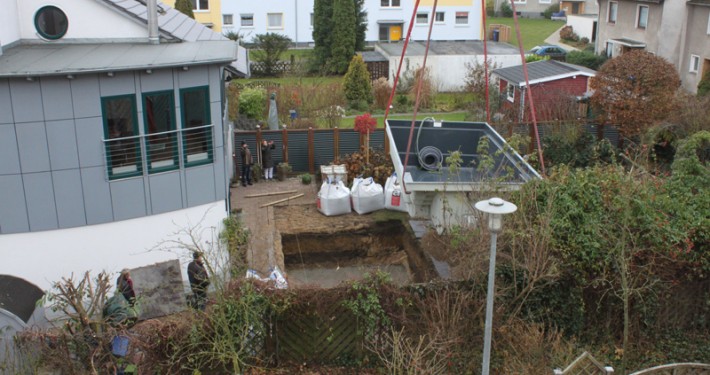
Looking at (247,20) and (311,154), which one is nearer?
(311,154)

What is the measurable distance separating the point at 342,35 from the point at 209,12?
11.8m

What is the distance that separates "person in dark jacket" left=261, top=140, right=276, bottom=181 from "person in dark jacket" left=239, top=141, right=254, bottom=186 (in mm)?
400

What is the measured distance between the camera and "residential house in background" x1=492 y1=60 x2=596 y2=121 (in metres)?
23.7

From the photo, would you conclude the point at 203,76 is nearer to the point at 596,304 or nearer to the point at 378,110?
the point at 596,304

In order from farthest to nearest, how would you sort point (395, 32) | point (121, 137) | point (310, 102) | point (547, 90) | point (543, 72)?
point (395, 32)
point (310, 102)
point (543, 72)
point (547, 90)
point (121, 137)

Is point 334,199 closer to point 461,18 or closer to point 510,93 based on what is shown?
point 510,93

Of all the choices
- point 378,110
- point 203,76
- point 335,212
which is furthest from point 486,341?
point 378,110

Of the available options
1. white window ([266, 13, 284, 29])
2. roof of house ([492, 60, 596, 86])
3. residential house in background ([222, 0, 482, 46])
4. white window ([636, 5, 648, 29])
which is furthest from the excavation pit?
white window ([266, 13, 284, 29])

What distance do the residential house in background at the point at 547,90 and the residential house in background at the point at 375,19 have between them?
20.3 m

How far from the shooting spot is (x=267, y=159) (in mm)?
19984

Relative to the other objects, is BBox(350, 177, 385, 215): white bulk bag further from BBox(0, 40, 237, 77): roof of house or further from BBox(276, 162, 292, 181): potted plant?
BBox(0, 40, 237, 77): roof of house

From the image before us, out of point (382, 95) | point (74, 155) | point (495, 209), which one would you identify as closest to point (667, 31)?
point (382, 95)

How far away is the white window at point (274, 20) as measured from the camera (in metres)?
47.5

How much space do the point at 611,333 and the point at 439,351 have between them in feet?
10.9
